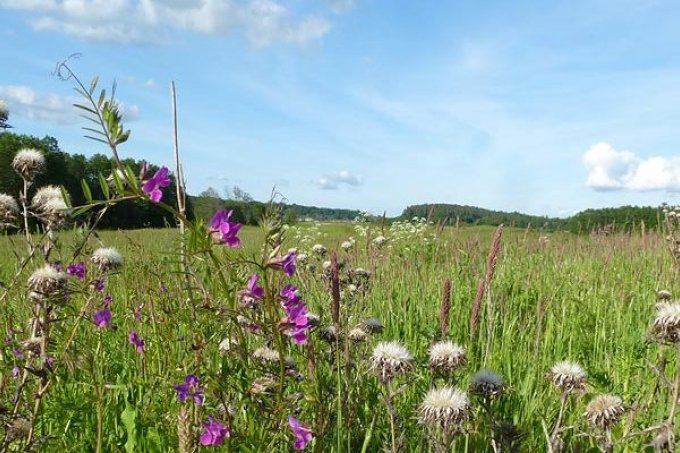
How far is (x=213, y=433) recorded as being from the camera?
163 centimetres

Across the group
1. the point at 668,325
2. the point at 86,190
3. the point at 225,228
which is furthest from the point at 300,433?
the point at 668,325

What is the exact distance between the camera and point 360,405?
7.72 feet

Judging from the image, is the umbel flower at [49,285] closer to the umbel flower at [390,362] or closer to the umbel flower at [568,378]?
the umbel flower at [390,362]

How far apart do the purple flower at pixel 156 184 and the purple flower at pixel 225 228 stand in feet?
0.49

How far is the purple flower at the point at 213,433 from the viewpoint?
5.36 feet

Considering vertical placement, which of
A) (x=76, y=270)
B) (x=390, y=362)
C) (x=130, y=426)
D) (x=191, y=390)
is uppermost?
(x=76, y=270)

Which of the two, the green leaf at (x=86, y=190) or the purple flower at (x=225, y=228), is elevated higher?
the green leaf at (x=86, y=190)

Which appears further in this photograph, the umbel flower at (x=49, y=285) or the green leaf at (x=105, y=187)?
the umbel flower at (x=49, y=285)

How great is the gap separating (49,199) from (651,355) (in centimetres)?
337

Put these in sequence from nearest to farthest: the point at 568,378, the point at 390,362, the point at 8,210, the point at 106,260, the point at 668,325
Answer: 1. the point at 668,325
2. the point at 390,362
3. the point at 568,378
4. the point at 8,210
5. the point at 106,260

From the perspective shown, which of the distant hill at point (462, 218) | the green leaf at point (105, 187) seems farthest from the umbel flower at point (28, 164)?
the distant hill at point (462, 218)

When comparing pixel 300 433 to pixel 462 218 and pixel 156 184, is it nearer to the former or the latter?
pixel 156 184

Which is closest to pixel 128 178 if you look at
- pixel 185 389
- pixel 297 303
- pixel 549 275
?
pixel 297 303

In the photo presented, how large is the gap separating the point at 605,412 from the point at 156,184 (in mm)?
1437
